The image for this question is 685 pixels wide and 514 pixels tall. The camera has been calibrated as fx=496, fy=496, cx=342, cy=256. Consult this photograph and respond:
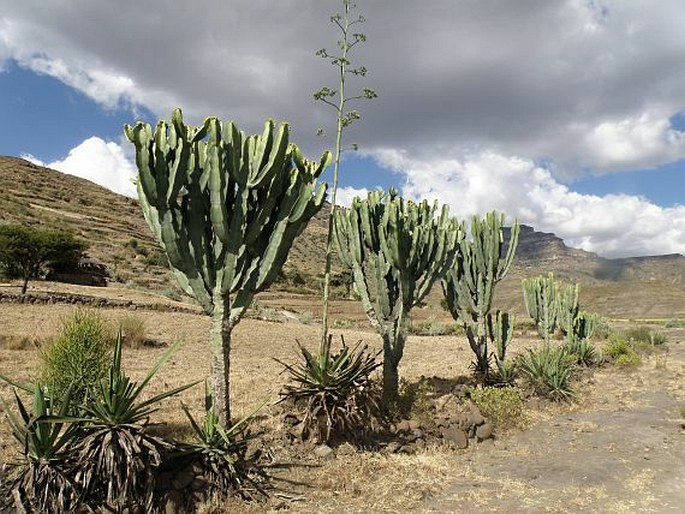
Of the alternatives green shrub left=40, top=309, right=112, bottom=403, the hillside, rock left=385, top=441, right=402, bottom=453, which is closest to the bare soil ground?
rock left=385, top=441, right=402, bottom=453

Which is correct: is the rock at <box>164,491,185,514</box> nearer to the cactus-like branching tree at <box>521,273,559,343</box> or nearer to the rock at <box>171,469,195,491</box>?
the rock at <box>171,469,195,491</box>

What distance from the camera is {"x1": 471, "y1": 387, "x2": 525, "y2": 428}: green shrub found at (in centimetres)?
Result: 930

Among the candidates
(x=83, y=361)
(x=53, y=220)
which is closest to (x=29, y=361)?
(x=83, y=361)

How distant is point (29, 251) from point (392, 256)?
23.4 m

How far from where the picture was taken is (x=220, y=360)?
6.55m

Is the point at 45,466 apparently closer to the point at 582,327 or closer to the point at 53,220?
the point at 582,327

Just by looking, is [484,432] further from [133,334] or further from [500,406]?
[133,334]

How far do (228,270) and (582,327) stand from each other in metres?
16.2

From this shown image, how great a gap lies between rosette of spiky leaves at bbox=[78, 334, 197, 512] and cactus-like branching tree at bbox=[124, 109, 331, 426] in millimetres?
1418

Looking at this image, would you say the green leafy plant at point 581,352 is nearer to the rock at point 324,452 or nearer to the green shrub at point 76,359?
the rock at point 324,452

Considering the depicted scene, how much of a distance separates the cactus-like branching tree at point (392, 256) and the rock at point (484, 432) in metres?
1.57

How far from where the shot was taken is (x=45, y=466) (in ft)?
15.7

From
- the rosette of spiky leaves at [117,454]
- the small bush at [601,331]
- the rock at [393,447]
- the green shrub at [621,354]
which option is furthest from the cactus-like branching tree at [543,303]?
the rosette of spiky leaves at [117,454]

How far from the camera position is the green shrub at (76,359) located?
7.32 metres
